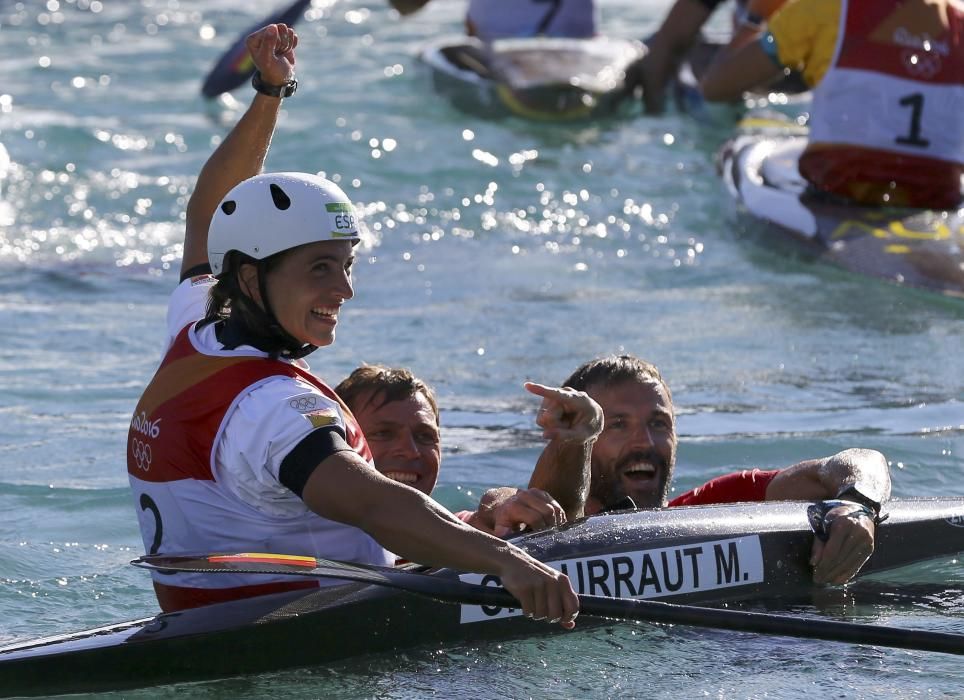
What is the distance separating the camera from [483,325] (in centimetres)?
831

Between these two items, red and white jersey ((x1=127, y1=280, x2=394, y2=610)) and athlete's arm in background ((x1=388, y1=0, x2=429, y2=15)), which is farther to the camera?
athlete's arm in background ((x1=388, y1=0, x2=429, y2=15))

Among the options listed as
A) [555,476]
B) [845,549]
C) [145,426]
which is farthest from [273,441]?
[845,549]

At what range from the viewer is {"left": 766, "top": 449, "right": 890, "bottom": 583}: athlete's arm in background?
14.8 ft

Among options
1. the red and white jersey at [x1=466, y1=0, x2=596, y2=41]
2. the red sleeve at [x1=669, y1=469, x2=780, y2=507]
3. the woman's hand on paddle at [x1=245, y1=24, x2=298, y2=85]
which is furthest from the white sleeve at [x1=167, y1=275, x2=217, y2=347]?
the red and white jersey at [x1=466, y1=0, x2=596, y2=41]

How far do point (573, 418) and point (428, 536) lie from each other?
32.0 inches

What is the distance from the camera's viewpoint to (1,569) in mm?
5020

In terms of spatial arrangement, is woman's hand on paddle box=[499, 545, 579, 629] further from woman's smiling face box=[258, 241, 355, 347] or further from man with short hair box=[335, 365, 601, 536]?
man with short hair box=[335, 365, 601, 536]

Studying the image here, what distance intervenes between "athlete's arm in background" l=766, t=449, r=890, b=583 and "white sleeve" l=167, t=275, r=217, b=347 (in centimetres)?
182

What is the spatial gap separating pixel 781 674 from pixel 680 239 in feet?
19.9

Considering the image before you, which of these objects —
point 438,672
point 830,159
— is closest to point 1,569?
point 438,672

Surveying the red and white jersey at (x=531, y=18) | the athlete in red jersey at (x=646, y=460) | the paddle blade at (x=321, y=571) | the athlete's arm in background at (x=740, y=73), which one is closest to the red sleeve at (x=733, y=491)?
the athlete in red jersey at (x=646, y=460)

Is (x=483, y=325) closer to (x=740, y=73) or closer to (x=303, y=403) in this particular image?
(x=740, y=73)

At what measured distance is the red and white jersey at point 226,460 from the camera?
354 centimetres

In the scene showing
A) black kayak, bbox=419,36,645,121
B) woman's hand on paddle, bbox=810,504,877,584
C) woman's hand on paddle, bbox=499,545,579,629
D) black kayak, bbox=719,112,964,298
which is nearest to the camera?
woman's hand on paddle, bbox=499,545,579,629
